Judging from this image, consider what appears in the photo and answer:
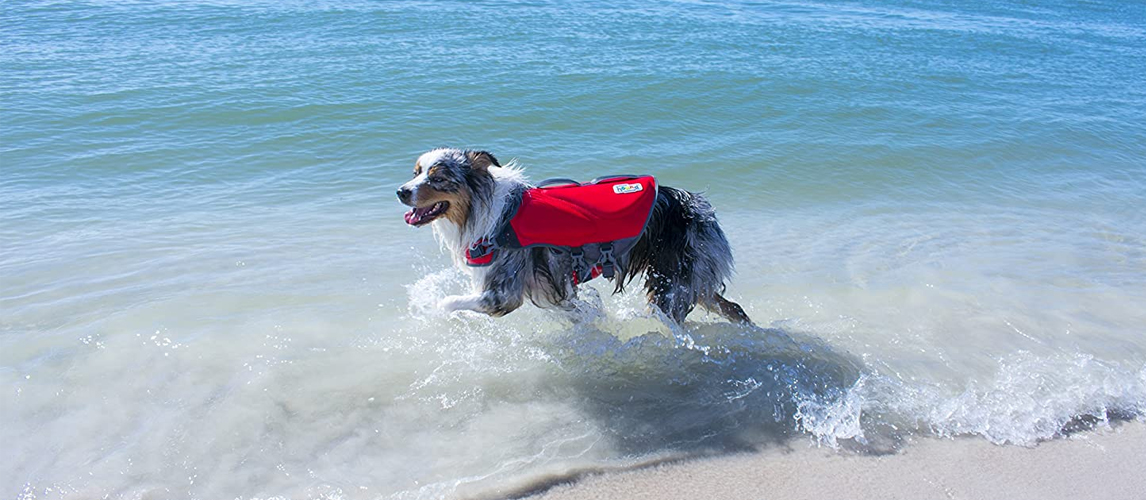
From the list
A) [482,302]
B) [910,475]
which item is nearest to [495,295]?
[482,302]

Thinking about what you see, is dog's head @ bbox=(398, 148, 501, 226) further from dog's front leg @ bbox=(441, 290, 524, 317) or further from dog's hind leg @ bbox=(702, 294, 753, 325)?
dog's hind leg @ bbox=(702, 294, 753, 325)

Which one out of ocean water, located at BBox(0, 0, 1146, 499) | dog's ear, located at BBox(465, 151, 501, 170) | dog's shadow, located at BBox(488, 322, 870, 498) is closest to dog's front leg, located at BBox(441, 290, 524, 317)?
ocean water, located at BBox(0, 0, 1146, 499)

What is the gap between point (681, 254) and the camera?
468 cm

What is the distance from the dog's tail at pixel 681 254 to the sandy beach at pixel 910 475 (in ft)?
3.82

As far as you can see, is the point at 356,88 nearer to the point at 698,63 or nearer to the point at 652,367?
the point at 698,63

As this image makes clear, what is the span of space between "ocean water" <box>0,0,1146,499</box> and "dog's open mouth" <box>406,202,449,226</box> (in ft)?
2.87

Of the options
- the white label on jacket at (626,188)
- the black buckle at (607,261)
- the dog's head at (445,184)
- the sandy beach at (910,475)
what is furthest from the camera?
the black buckle at (607,261)

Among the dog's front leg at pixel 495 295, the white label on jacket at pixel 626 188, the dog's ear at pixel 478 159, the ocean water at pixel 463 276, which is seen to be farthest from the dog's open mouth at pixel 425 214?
the white label on jacket at pixel 626 188

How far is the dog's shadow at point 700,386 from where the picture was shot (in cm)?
398

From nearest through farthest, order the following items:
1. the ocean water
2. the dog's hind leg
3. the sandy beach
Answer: the sandy beach → the ocean water → the dog's hind leg

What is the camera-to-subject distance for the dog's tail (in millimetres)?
4664

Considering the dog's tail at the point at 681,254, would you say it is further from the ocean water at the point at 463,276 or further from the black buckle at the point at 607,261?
the ocean water at the point at 463,276

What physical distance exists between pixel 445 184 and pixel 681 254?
1.45 meters

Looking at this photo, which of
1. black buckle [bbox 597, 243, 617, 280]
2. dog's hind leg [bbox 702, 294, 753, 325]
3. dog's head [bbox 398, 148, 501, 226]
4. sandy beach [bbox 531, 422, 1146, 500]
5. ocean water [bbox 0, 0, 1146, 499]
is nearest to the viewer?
sandy beach [bbox 531, 422, 1146, 500]
